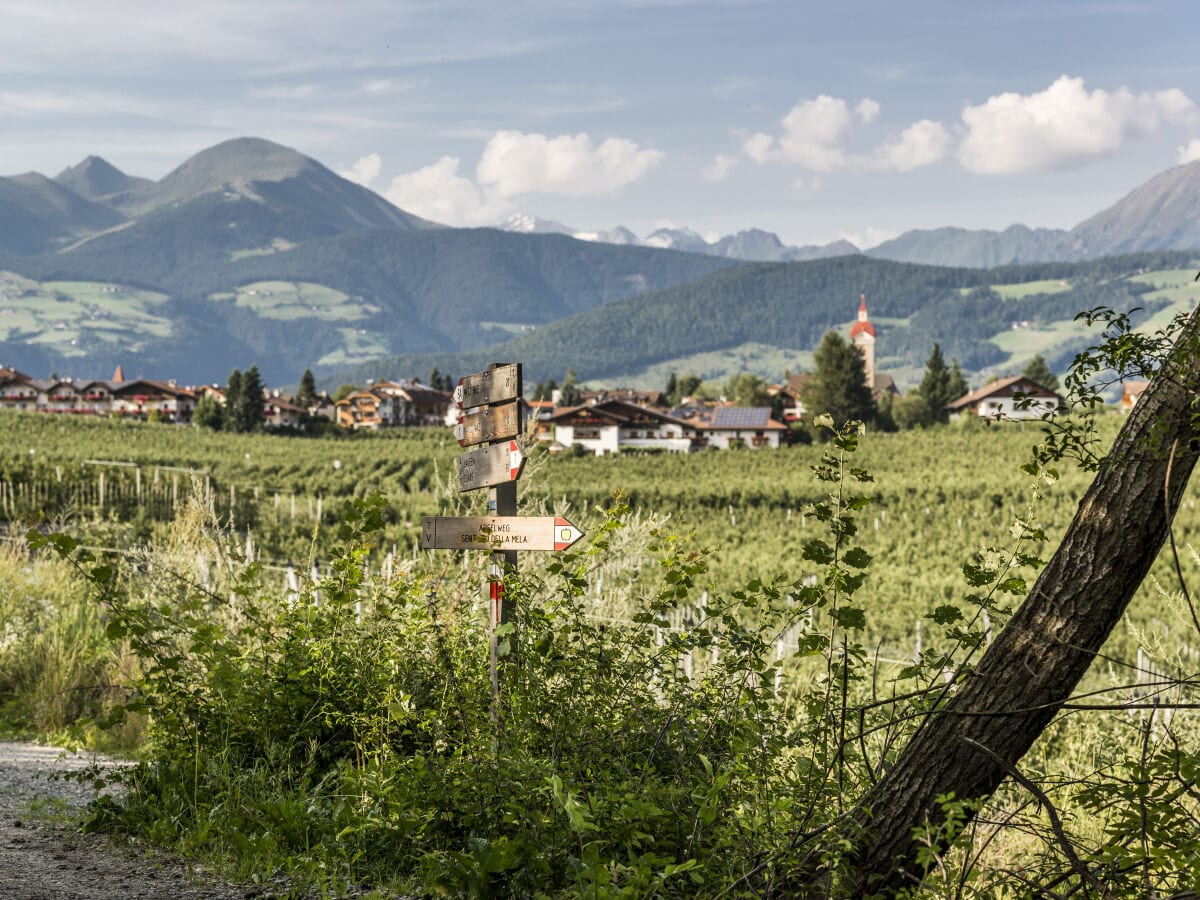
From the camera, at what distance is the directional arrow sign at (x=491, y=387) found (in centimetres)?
593

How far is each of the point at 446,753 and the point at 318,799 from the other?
522 mm

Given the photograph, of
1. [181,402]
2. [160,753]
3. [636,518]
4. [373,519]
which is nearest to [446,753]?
[373,519]

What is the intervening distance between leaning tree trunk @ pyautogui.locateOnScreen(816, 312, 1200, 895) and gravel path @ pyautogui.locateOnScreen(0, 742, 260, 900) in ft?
6.95

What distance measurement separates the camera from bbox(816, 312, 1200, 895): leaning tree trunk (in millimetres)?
3328

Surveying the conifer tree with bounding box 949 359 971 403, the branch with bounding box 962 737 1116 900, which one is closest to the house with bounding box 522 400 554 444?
the branch with bounding box 962 737 1116 900

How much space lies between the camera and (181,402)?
4628 inches

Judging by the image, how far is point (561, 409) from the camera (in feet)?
262

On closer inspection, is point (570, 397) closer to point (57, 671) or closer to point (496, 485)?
point (57, 671)

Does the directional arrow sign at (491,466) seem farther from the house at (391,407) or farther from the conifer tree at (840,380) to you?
the house at (391,407)

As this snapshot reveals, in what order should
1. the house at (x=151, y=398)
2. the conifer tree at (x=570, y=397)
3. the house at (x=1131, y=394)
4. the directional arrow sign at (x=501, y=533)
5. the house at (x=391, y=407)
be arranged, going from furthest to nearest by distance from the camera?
the house at (x=391, y=407) → the house at (x=151, y=398) → the conifer tree at (x=570, y=397) → the directional arrow sign at (x=501, y=533) → the house at (x=1131, y=394)

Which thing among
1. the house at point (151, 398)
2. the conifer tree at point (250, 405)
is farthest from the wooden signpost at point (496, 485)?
the house at point (151, 398)

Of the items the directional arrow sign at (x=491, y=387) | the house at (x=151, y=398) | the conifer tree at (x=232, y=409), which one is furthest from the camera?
the house at (x=151, y=398)

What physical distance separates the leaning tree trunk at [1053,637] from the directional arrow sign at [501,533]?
7.33ft

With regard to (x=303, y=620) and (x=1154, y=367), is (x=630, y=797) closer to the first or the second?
(x=1154, y=367)
